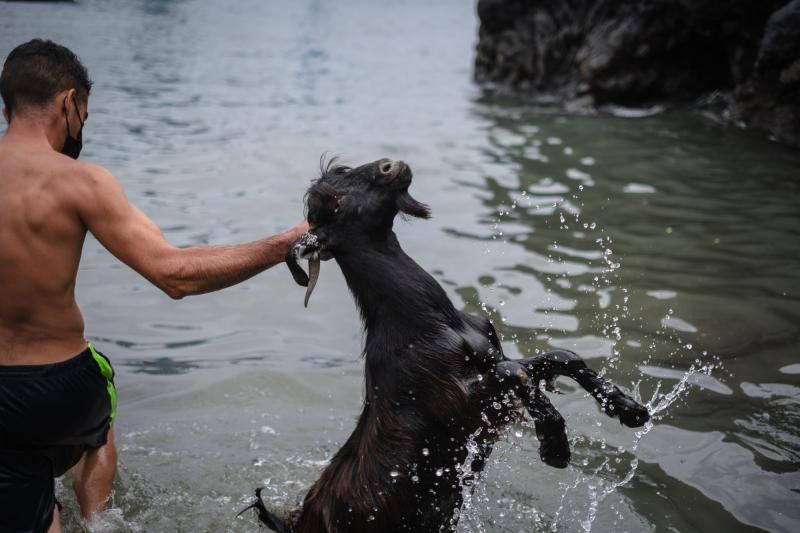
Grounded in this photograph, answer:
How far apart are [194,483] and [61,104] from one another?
2258 millimetres

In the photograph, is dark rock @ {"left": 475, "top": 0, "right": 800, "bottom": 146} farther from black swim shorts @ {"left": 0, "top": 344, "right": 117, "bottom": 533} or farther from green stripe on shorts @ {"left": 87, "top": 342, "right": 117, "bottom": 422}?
black swim shorts @ {"left": 0, "top": 344, "right": 117, "bottom": 533}

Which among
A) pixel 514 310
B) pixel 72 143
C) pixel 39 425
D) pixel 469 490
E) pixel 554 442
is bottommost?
pixel 514 310

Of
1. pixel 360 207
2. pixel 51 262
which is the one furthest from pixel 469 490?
pixel 51 262

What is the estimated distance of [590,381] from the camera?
378 centimetres

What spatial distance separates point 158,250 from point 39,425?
0.85 metres

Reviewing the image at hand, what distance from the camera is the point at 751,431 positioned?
15.6ft

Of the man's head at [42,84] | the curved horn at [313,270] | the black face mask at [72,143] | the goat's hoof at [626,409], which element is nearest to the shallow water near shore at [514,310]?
the goat's hoof at [626,409]

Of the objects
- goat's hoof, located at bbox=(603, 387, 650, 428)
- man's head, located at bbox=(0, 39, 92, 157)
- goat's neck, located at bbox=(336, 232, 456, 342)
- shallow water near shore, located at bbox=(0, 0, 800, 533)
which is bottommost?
shallow water near shore, located at bbox=(0, 0, 800, 533)

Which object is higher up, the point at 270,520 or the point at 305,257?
the point at 305,257

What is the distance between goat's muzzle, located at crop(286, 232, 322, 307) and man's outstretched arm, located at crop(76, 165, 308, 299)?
0.11m

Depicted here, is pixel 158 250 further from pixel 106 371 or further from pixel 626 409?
pixel 626 409

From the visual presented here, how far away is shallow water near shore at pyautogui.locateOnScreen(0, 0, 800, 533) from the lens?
178 inches

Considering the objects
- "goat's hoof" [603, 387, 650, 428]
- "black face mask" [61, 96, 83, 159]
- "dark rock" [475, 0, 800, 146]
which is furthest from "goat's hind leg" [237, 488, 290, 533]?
"dark rock" [475, 0, 800, 146]

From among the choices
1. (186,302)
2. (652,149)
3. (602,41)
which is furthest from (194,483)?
(602,41)
